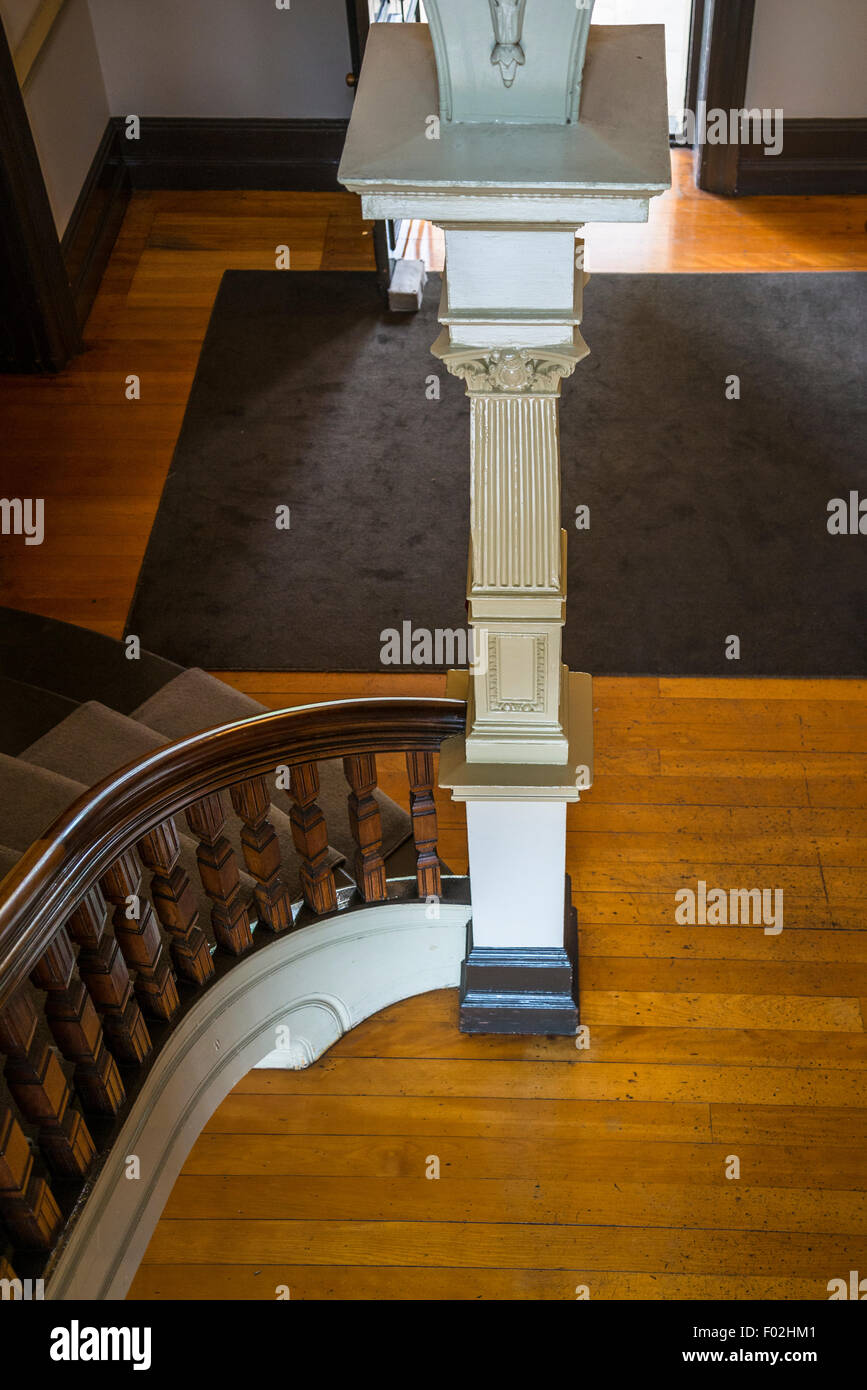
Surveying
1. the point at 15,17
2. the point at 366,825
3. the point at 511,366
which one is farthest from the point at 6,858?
the point at 15,17

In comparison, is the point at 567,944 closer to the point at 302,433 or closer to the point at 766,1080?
the point at 766,1080

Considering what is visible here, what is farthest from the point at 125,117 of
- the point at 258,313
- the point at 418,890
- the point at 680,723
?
the point at 418,890

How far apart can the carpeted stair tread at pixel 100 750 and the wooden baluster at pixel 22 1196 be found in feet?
4.18

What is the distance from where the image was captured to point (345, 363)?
5520mm

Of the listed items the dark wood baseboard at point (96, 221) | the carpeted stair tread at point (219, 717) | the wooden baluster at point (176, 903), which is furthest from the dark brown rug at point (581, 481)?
the wooden baluster at point (176, 903)

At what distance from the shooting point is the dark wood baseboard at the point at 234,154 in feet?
20.5

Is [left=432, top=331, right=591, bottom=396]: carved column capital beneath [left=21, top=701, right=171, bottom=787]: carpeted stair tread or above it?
above

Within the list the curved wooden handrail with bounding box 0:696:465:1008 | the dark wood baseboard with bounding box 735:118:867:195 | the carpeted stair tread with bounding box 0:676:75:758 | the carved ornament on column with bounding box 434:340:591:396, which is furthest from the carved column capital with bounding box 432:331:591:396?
the dark wood baseboard with bounding box 735:118:867:195

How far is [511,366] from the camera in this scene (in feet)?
7.46

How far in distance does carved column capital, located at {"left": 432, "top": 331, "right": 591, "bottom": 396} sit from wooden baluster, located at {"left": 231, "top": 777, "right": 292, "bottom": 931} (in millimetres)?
936

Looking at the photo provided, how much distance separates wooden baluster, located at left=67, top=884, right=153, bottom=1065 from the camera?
2277 millimetres

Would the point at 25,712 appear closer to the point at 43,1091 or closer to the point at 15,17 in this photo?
the point at 43,1091

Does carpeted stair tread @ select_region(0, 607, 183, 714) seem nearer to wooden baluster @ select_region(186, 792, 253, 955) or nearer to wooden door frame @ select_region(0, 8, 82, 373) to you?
wooden baluster @ select_region(186, 792, 253, 955)

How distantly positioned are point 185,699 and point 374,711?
123 cm
